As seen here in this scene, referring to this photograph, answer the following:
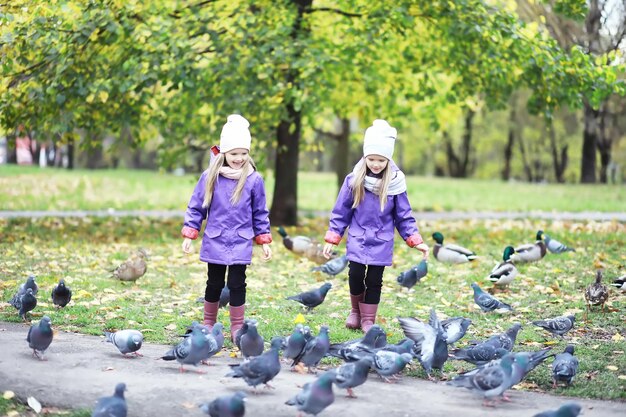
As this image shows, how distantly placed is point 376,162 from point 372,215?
456 mm

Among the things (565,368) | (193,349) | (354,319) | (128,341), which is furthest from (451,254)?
(193,349)

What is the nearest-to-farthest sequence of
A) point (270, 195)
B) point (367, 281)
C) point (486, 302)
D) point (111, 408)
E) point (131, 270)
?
point (111, 408) < point (367, 281) < point (486, 302) < point (131, 270) < point (270, 195)

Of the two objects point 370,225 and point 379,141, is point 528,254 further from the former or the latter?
point 379,141

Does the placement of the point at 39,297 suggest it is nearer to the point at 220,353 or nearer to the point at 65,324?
the point at 65,324

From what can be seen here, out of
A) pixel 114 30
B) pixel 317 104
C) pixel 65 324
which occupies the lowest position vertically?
pixel 65 324

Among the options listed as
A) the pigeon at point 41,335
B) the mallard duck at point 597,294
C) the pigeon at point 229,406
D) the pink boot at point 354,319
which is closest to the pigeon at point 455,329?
the pink boot at point 354,319

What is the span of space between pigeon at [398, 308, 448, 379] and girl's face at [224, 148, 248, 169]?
190cm

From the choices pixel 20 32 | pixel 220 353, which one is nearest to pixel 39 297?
pixel 220 353

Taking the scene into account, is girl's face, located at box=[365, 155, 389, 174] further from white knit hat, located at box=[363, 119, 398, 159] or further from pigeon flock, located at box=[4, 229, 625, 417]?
pigeon flock, located at box=[4, 229, 625, 417]

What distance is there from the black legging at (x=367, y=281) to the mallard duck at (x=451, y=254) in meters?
3.87

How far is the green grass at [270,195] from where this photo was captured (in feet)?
70.0

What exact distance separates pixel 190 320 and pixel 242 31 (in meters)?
6.32

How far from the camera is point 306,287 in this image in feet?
33.7

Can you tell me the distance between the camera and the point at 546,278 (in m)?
10.6
